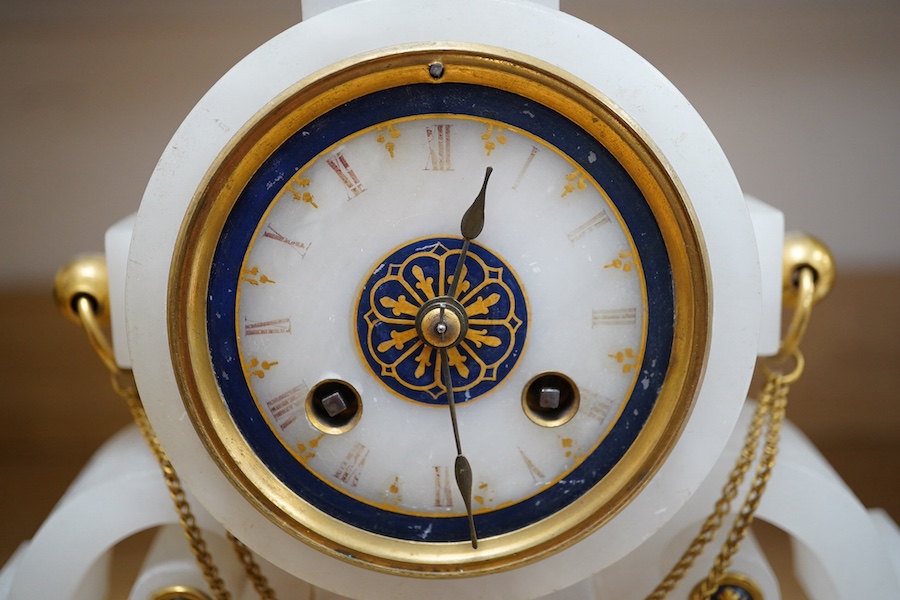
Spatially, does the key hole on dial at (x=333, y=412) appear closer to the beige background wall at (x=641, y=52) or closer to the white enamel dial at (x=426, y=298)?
the white enamel dial at (x=426, y=298)

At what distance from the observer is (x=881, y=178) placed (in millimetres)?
1492

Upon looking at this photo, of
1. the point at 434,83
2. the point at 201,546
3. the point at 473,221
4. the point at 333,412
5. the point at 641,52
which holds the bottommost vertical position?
the point at 201,546

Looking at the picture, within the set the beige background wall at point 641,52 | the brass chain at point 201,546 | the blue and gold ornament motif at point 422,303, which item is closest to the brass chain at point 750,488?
the blue and gold ornament motif at point 422,303

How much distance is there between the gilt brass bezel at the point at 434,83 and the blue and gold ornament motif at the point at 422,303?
13cm

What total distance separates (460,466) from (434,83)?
0.32 m

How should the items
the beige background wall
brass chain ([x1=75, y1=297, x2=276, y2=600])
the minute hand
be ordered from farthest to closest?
the beige background wall, brass chain ([x1=75, y1=297, x2=276, y2=600]), the minute hand

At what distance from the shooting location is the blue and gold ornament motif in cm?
86

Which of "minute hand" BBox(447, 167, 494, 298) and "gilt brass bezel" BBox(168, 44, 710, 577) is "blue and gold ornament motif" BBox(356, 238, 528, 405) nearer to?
"minute hand" BBox(447, 167, 494, 298)

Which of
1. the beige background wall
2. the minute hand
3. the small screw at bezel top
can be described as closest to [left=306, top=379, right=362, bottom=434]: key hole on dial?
the minute hand

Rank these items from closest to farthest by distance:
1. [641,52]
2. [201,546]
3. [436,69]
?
[436,69] < [201,546] < [641,52]

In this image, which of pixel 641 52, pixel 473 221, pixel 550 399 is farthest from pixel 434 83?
pixel 641 52

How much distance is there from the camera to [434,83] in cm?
83

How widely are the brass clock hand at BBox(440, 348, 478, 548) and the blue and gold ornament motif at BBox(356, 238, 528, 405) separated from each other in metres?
0.02

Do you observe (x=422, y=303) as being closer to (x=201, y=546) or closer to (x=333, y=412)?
(x=333, y=412)
